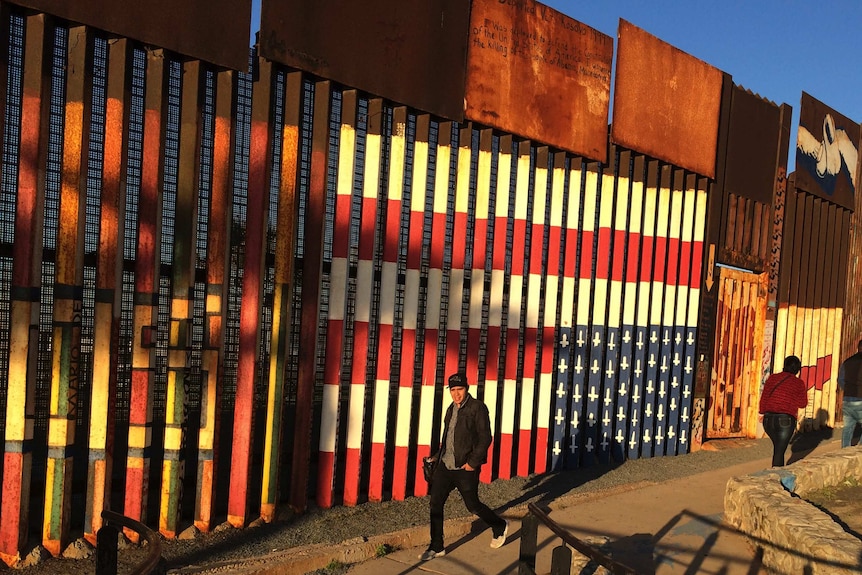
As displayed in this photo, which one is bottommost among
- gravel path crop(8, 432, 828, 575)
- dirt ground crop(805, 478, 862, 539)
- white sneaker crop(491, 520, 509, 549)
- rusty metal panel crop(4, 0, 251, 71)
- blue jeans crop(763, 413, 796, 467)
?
gravel path crop(8, 432, 828, 575)

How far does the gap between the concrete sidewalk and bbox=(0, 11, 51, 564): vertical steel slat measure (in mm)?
2309

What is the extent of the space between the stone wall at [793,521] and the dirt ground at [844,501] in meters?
0.08

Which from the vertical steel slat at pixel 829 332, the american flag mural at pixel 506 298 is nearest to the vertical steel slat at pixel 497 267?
the american flag mural at pixel 506 298

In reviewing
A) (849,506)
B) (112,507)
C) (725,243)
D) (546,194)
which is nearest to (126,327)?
(112,507)

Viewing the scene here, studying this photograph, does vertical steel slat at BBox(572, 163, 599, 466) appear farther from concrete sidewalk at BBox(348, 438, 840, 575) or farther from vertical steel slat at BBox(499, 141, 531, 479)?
concrete sidewalk at BBox(348, 438, 840, 575)

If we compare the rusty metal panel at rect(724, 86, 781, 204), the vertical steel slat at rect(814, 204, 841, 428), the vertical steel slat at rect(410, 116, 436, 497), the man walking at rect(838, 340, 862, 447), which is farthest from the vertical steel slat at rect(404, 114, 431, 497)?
the vertical steel slat at rect(814, 204, 841, 428)

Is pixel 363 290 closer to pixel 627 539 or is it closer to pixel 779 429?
pixel 627 539

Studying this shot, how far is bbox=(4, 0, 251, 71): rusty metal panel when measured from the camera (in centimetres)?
573

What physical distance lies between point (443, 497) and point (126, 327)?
3.96 meters

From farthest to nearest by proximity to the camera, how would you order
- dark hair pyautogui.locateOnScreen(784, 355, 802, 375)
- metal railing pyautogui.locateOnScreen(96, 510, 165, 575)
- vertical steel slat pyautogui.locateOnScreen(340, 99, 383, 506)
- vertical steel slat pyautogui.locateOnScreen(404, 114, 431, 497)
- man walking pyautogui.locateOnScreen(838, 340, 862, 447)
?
man walking pyautogui.locateOnScreen(838, 340, 862, 447)
dark hair pyautogui.locateOnScreen(784, 355, 802, 375)
vertical steel slat pyautogui.locateOnScreen(404, 114, 431, 497)
vertical steel slat pyautogui.locateOnScreen(340, 99, 383, 506)
metal railing pyautogui.locateOnScreen(96, 510, 165, 575)

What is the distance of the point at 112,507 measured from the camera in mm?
6359

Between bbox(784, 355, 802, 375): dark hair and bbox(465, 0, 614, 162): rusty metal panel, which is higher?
bbox(465, 0, 614, 162): rusty metal panel

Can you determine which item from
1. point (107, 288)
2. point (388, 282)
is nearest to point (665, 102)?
point (388, 282)

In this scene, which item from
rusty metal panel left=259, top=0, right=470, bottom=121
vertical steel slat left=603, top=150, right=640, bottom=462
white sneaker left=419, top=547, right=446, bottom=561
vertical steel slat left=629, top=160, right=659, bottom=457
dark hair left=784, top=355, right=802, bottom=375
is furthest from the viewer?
vertical steel slat left=629, top=160, right=659, bottom=457
